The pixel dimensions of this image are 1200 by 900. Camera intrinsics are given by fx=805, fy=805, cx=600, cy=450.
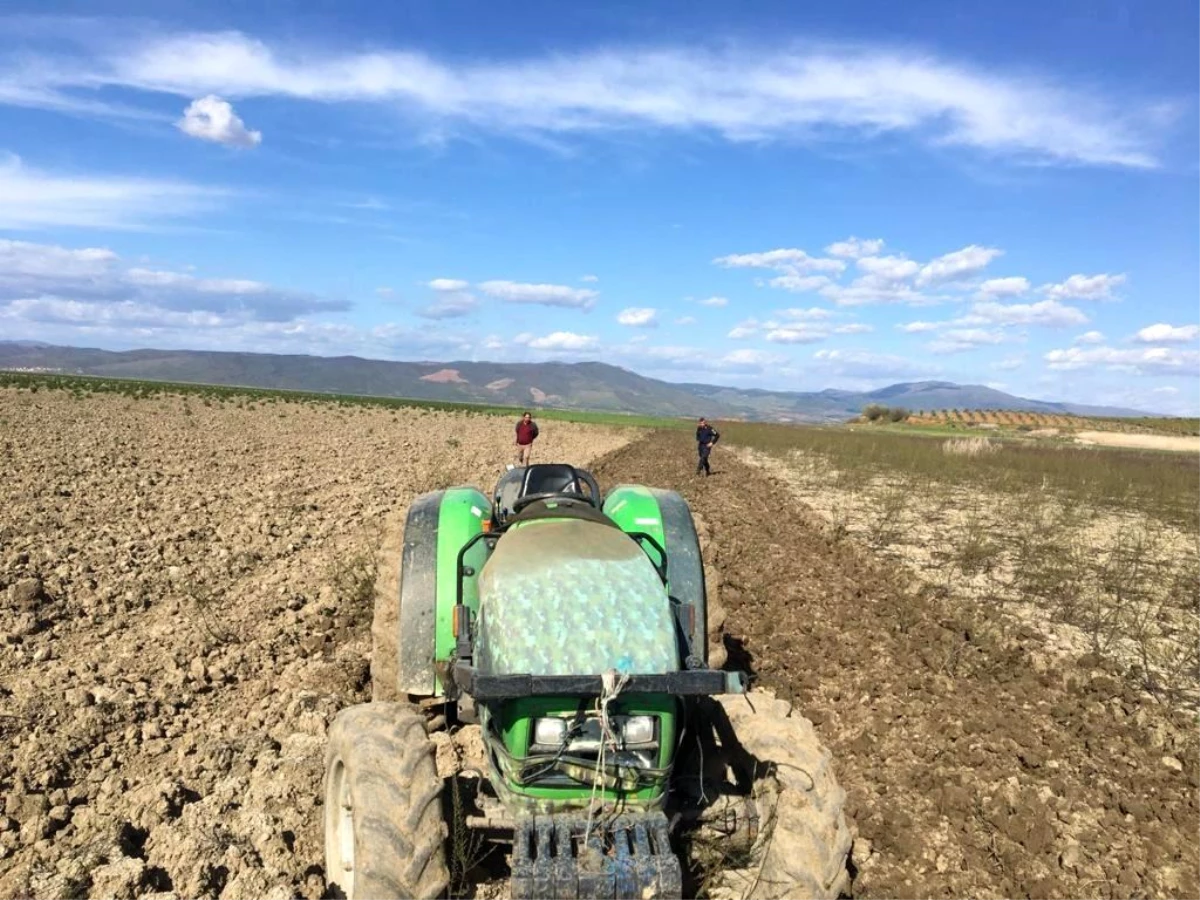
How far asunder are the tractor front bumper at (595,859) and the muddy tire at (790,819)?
44 cm

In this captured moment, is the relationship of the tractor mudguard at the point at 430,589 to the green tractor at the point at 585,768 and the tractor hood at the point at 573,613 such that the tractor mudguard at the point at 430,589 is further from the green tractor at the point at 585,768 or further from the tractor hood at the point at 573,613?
the tractor hood at the point at 573,613

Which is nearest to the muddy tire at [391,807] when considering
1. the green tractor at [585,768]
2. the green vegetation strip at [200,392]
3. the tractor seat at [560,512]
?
the green tractor at [585,768]

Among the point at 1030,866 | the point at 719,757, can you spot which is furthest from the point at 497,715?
the point at 1030,866

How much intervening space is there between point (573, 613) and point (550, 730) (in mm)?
443

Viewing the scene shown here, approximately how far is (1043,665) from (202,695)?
6.80 metres

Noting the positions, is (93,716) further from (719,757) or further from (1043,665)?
(1043,665)

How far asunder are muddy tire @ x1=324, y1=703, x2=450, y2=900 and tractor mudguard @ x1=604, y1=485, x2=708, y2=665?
155 centimetres

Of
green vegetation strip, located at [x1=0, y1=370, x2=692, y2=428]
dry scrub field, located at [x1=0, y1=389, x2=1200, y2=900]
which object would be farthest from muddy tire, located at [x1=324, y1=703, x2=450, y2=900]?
green vegetation strip, located at [x1=0, y1=370, x2=692, y2=428]

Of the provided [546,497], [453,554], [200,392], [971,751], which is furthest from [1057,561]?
[200,392]

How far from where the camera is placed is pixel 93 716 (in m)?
4.98

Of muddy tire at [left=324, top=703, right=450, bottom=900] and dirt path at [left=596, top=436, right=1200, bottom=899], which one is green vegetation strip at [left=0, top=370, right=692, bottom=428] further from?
muddy tire at [left=324, top=703, right=450, bottom=900]

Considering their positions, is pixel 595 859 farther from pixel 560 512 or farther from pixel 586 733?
pixel 560 512

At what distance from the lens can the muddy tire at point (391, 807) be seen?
2719 millimetres

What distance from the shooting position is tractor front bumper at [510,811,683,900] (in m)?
2.64
